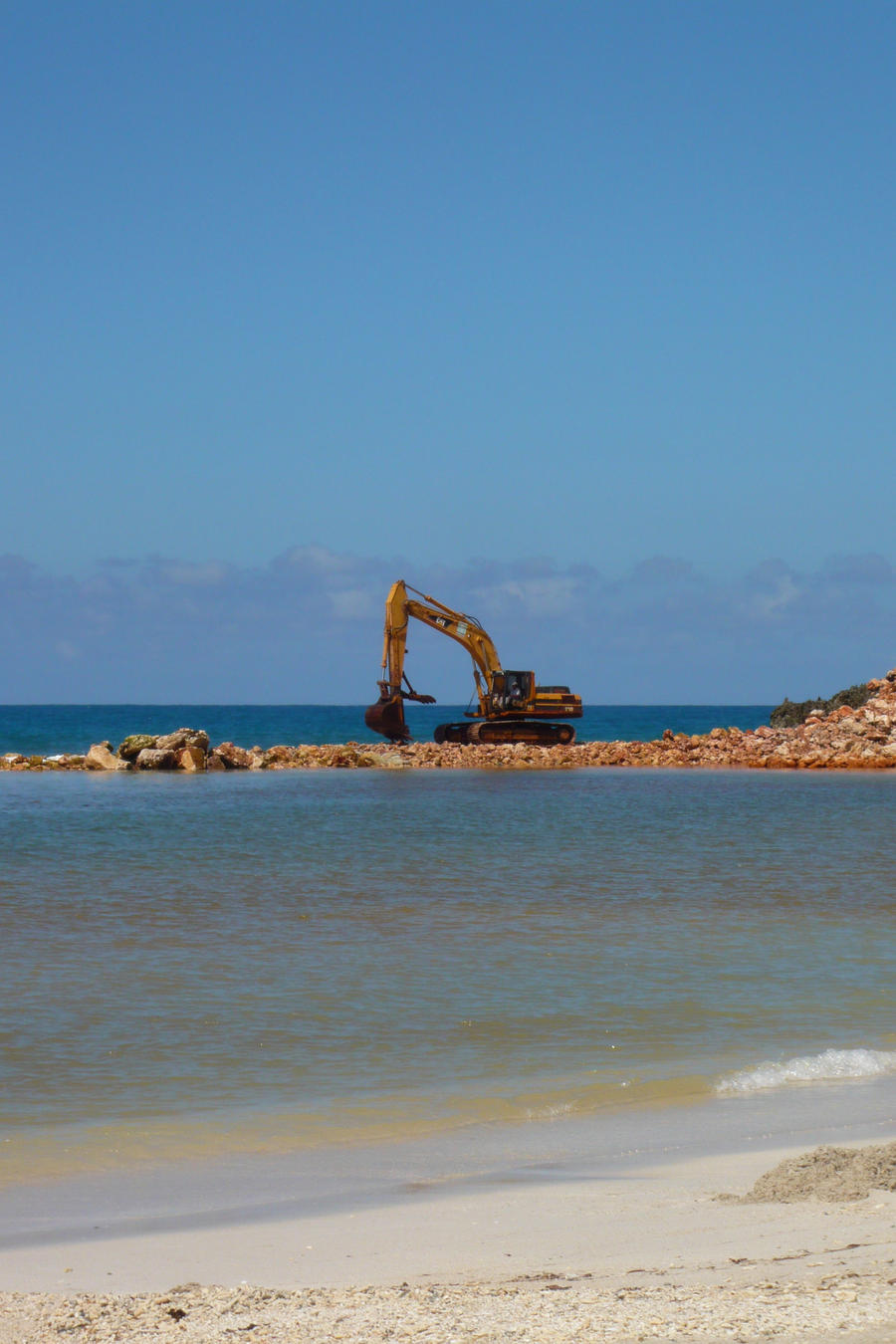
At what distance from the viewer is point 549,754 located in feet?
122

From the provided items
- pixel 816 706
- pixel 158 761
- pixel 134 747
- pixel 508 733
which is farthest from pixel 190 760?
pixel 816 706

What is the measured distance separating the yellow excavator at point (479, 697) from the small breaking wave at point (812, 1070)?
29.9 metres

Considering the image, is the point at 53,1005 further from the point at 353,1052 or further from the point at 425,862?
the point at 425,862

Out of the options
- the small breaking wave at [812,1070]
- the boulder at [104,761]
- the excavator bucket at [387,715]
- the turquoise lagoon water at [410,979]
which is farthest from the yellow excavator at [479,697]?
the small breaking wave at [812,1070]

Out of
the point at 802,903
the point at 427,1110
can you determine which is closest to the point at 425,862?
the point at 802,903

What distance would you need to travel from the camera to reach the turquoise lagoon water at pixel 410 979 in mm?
6258

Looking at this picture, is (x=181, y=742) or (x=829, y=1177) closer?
(x=829, y=1177)

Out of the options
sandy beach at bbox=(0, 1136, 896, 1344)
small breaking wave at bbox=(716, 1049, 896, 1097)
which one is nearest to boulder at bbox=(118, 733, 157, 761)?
small breaking wave at bbox=(716, 1049, 896, 1097)

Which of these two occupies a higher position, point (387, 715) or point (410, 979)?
point (387, 715)

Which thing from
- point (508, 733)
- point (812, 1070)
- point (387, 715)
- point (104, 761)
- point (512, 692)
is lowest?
point (812, 1070)

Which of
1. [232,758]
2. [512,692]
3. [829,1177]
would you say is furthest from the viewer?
[512,692]

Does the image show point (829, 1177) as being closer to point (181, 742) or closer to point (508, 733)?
point (181, 742)

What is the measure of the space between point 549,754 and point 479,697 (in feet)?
11.1

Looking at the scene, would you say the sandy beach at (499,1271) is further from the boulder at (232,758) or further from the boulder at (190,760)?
the boulder at (232,758)
